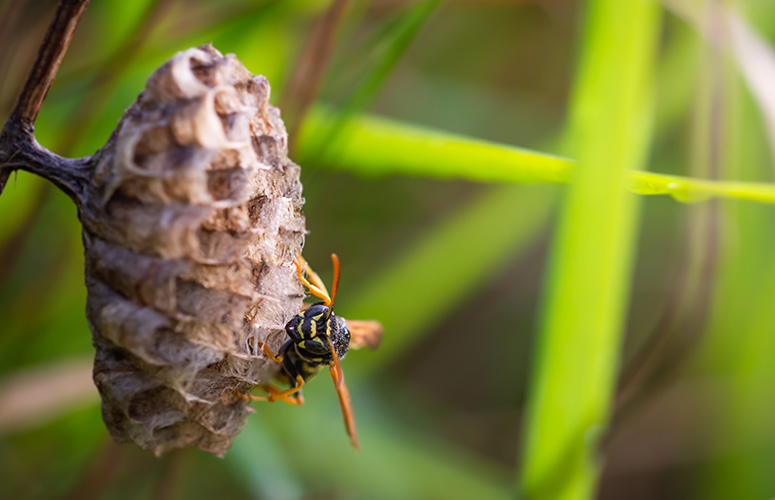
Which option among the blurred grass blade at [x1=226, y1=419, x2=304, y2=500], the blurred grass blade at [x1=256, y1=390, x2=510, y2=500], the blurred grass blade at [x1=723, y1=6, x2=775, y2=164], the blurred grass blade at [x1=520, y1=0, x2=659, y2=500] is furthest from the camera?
the blurred grass blade at [x1=256, y1=390, x2=510, y2=500]

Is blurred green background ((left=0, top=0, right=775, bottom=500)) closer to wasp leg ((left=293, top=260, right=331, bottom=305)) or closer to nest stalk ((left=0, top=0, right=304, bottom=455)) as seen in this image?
wasp leg ((left=293, top=260, right=331, bottom=305))

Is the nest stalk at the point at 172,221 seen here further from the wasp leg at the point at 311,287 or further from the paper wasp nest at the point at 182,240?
the wasp leg at the point at 311,287

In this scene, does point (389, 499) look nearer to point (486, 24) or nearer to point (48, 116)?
point (48, 116)

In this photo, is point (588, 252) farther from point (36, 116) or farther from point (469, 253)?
point (469, 253)

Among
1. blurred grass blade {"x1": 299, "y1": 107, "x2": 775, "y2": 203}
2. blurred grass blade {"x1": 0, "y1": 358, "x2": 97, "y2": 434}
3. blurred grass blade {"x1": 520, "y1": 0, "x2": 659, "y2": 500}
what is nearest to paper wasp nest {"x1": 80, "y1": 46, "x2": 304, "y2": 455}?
blurred grass blade {"x1": 299, "y1": 107, "x2": 775, "y2": 203}

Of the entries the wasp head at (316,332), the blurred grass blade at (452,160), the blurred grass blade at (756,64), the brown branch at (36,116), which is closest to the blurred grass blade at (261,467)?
the wasp head at (316,332)

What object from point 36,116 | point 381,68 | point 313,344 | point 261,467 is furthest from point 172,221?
point 261,467
